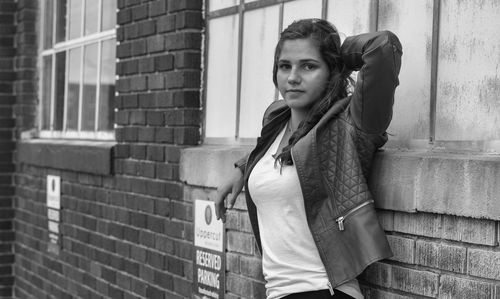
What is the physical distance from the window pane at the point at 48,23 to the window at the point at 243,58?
9.57ft

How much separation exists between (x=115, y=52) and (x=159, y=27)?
0.92m

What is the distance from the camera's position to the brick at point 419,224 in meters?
3.18

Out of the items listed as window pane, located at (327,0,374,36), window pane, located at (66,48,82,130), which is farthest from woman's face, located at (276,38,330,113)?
window pane, located at (66,48,82,130)

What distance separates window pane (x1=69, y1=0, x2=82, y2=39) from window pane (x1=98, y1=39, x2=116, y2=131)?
2.11 ft

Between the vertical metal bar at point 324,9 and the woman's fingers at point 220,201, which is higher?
the vertical metal bar at point 324,9

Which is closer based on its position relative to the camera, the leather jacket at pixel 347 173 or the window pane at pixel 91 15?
the leather jacket at pixel 347 173

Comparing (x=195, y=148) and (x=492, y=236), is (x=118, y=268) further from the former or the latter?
(x=492, y=236)

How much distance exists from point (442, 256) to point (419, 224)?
161 millimetres

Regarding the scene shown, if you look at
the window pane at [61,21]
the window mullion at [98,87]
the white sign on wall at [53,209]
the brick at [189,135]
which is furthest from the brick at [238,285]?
the window pane at [61,21]

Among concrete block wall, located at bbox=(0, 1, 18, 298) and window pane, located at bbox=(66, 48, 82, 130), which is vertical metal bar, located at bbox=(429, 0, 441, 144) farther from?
concrete block wall, located at bbox=(0, 1, 18, 298)

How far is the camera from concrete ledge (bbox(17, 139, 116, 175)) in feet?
19.5

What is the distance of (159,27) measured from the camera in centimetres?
532

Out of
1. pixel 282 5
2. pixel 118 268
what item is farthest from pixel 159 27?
pixel 118 268

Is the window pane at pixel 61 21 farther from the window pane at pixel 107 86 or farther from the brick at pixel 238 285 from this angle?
the brick at pixel 238 285
